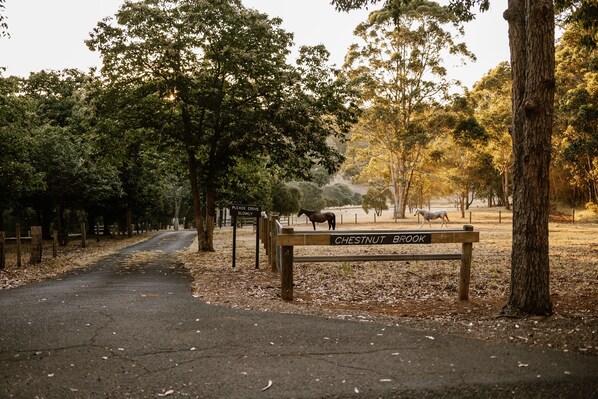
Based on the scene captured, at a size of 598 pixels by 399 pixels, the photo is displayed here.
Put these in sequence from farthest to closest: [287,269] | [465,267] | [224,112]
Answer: [224,112] < [465,267] < [287,269]

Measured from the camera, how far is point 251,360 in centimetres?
481

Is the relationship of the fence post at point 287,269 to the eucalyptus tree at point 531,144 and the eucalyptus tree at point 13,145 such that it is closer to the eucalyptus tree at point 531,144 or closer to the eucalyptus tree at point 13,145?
the eucalyptus tree at point 531,144

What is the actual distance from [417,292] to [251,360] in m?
5.91

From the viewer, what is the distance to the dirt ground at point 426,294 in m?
6.01

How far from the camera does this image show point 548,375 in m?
4.34

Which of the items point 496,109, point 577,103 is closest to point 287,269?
point 577,103

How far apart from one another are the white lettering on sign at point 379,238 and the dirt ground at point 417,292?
3.80 ft

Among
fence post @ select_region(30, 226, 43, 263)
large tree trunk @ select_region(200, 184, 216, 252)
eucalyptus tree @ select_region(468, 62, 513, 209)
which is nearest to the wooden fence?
fence post @ select_region(30, 226, 43, 263)

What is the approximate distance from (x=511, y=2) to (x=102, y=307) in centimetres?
786

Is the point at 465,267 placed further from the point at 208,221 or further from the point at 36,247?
the point at 36,247

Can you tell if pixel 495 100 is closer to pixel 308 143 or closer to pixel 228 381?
pixel 308 143

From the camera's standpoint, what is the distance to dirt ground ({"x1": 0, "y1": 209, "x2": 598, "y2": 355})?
605cm

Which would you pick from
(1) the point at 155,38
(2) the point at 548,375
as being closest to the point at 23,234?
(1) the point at 155,38

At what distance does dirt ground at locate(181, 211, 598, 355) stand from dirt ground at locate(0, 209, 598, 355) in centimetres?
1
